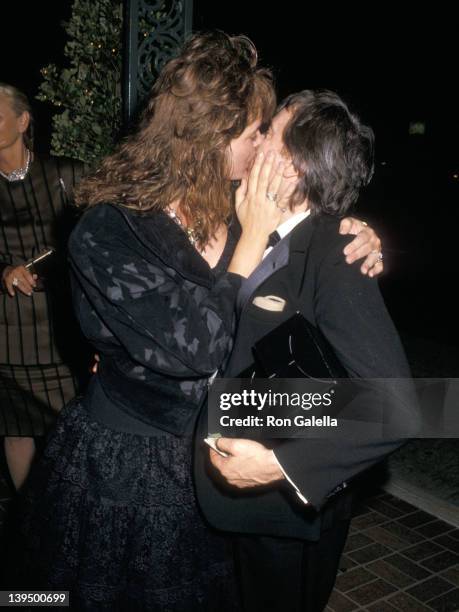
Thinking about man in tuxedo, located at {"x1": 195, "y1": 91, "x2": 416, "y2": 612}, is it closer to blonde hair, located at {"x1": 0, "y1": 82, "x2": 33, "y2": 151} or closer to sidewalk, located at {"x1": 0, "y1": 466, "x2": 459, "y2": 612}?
sidewalk, located at {"x1": 0, "y1": 466, "x2": 459, "y2": 612}

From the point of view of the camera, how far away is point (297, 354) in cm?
165

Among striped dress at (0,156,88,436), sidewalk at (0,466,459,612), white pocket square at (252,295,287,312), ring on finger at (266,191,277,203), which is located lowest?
sidewalk at (0,466,459,612)

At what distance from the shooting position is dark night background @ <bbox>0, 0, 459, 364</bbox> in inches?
519

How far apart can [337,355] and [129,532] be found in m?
0.87

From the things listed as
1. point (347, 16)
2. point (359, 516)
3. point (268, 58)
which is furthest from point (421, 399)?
point (268, 58)

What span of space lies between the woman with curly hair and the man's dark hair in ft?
0.31

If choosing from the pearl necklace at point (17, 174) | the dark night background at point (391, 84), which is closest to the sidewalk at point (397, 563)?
the pearl necklace at point (17, 174)

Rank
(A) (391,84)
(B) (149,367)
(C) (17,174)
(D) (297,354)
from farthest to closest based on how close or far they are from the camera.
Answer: (A) (391,84) → (C) (17,174) → (B) (149,367) → (D) (297,354)

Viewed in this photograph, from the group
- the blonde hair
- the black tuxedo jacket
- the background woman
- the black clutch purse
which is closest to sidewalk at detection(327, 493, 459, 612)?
the black tuxedo jacket

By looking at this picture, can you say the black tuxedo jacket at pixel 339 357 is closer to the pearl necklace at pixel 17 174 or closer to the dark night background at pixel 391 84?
the pearl necklace at pixel 17 174

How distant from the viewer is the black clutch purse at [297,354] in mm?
1641

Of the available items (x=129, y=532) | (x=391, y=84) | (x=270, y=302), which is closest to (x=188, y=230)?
(x=270, y=302)

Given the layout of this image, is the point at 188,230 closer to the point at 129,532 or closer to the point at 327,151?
the point at 327,151

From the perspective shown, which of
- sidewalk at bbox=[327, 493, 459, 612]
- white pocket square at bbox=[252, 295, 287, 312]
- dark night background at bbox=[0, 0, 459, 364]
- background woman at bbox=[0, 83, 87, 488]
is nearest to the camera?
white pocket square at bbox=[252, 295, 287, 312]
